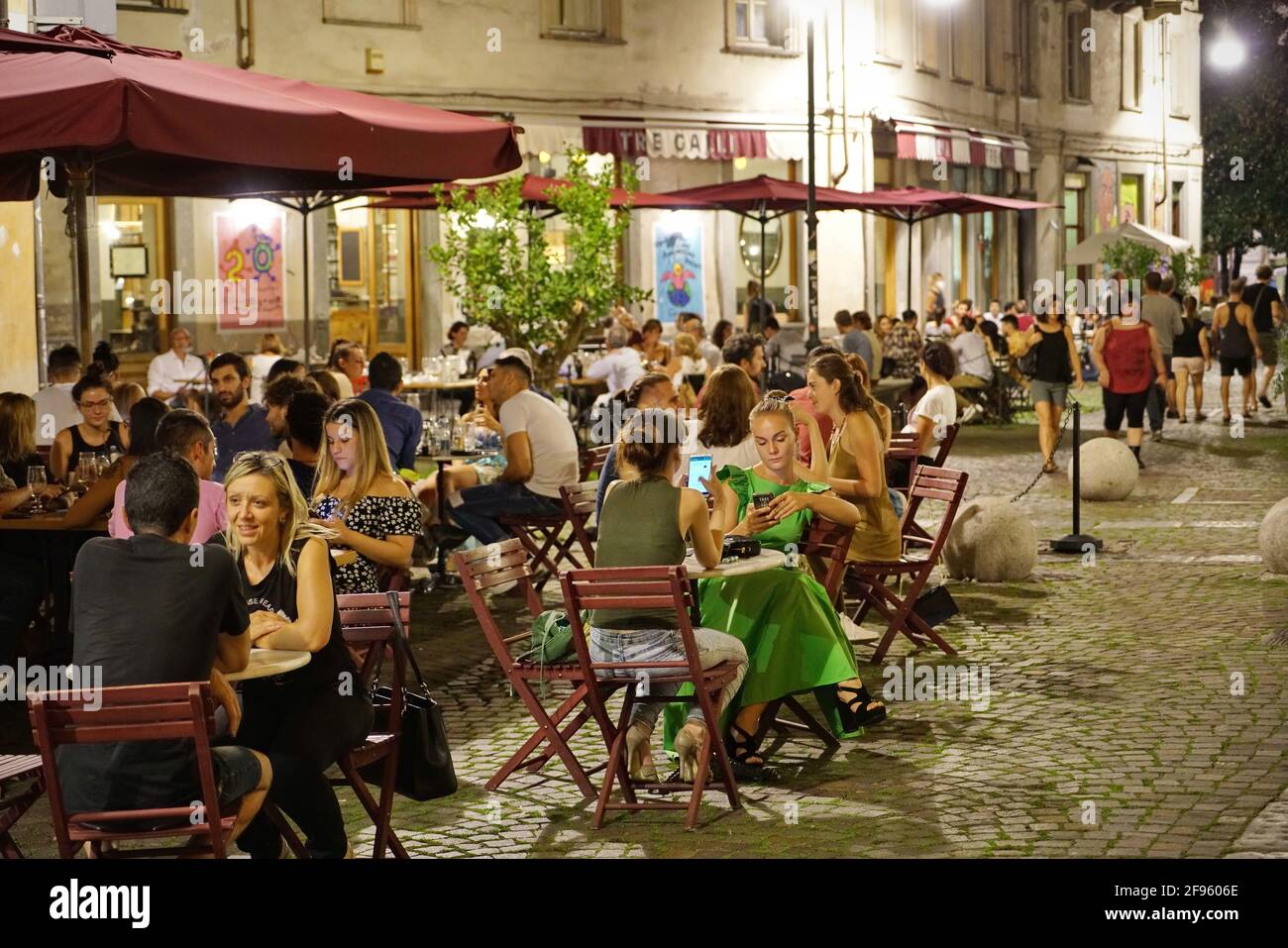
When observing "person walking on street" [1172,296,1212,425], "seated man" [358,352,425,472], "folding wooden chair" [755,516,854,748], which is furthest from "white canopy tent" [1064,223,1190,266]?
"folding wooden chair" [755,516,854,748]

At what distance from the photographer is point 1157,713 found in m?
8.70

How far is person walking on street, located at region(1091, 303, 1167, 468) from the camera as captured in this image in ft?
64.1

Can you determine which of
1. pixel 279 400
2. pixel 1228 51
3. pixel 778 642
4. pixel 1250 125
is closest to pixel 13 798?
pixel 778 642

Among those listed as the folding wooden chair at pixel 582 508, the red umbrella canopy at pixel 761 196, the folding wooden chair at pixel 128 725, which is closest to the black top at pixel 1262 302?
the red umbrella canopy at pixel 761 196

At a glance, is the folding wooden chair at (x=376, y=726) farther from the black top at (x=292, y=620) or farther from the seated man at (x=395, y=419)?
the seated man at (x=395, y=419)

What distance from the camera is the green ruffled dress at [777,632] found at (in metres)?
7.83

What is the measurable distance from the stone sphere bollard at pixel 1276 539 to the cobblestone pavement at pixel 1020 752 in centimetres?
13

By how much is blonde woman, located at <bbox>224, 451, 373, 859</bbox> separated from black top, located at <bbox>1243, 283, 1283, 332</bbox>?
2126 cm

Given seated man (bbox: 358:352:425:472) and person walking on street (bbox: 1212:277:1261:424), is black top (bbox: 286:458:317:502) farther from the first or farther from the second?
person walking on street (bbox: 1212:277:1261:424)

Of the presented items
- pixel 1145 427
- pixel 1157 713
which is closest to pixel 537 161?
pixel 1145 427

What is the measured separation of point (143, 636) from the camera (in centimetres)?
546

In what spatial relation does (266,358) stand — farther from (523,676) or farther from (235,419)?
(523,676)

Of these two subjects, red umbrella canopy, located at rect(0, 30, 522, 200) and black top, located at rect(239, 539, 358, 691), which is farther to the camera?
red umbrella canopy, located at rect(0, 30, 522, 200)

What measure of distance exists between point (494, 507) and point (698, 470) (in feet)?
8.88
